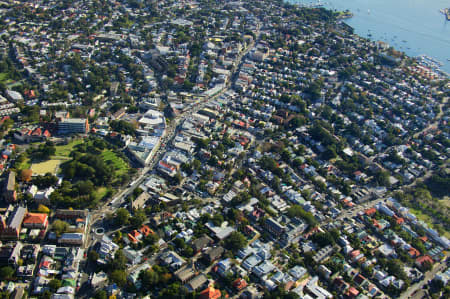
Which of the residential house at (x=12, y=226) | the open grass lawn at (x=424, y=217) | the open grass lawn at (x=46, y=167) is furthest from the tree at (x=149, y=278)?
the open grass lawn at (x=424, y=217)

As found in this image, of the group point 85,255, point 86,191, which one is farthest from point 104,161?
point 85,255

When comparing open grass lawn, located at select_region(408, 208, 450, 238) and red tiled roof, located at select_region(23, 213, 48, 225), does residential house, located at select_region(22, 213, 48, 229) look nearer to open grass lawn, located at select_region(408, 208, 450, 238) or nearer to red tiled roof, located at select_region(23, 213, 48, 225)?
red tiled roof, located at select_region(23, 213, 48, 225)

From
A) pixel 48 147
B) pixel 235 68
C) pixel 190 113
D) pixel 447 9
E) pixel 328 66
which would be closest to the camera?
pixel 48 147

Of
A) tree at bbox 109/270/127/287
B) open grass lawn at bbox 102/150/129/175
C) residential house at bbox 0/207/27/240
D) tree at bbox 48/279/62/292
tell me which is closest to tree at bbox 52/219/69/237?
residential house at bbox 0/207/27/240

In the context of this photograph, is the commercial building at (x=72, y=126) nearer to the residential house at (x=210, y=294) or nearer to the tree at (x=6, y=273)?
the tree at (x=6, y=273)

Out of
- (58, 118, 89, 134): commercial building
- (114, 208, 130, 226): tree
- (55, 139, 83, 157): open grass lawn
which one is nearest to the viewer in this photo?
(114, 208, 130, 226): tree

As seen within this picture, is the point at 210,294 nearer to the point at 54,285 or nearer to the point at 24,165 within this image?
the point at 54,285

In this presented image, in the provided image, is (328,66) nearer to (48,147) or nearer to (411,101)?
(411,101)
